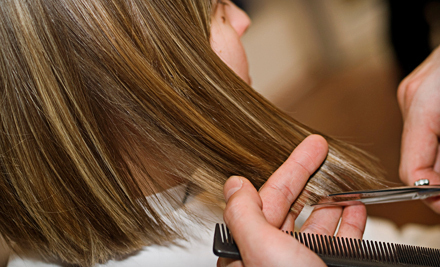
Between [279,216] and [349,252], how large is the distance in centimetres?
12

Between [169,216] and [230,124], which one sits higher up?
[230,124]

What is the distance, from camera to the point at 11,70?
517 mm

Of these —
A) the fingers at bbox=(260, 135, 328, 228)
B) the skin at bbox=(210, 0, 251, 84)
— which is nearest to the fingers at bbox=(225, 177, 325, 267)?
the fingers at bbox=(260, 135, 328, 228)

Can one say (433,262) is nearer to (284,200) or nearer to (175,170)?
(284,200)

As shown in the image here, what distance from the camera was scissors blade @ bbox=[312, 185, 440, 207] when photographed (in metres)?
0.56

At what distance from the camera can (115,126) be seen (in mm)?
596

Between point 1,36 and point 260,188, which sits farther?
point 260,188

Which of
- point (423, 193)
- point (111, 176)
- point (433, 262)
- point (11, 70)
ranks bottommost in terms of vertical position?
point (433, 262)

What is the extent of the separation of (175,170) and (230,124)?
0.13 m

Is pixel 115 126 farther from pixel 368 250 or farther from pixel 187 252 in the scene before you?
pixel 368 250

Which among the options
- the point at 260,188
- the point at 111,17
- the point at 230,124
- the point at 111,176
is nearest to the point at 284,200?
the point at 260,188

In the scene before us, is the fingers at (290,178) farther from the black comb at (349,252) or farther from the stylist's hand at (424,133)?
the stylist's hand at (424,133)

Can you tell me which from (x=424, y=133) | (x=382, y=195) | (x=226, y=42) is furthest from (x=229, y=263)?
(x=424, y=133)

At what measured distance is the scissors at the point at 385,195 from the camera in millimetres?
565
